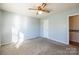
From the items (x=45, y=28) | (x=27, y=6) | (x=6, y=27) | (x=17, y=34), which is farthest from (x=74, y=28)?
(x=6, y=27)

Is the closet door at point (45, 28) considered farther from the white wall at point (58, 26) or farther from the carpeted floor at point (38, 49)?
the carpeted floor at point (38, 49)

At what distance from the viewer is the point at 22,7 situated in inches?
62.9

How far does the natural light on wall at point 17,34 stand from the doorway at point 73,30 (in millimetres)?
955

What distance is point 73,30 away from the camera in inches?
66.1

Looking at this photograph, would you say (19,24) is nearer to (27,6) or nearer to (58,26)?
(27,6)

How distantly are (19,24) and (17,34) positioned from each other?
198 millimetres

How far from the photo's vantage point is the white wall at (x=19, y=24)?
62.3 inches

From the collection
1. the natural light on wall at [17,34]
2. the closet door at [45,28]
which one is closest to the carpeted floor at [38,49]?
the natural light on wall at [17,34]

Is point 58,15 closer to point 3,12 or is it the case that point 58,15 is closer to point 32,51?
point 32,51

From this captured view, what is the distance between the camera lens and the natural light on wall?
160 cm
